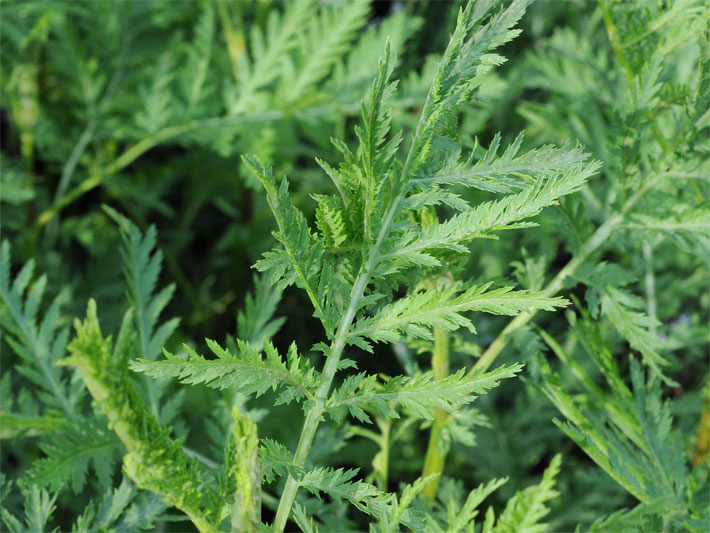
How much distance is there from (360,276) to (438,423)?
296mm

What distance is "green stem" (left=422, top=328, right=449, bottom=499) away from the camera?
76cm

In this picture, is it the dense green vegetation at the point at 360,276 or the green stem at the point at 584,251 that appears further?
the green stem at the point at 584,251

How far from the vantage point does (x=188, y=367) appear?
0.55m

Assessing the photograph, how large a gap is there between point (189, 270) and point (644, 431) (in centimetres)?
135

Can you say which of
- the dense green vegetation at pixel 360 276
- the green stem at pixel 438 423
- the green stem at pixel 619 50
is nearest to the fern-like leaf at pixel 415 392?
the dense green vegetation at pixel 360 276

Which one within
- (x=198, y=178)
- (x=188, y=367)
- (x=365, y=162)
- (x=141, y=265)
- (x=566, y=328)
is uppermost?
(x=365, y=162)

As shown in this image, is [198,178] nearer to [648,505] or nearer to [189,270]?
[189,270]

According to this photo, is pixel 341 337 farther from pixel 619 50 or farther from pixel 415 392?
pixel 619 50

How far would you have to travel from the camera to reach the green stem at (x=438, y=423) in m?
0.76

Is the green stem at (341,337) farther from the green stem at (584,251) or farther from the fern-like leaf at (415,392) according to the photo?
the green stem at (584,251)

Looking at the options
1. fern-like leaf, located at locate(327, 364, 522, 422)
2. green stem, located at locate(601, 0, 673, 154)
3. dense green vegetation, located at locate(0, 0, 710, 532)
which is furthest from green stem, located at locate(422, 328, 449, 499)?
green stem, located at locate(601, 0, 673, 154)

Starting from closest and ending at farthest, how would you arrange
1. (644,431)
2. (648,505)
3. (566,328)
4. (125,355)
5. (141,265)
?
(125,355) → (648,505) → (644,431) → (141,265) → (566,328)

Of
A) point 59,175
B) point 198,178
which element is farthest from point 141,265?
point 59,175

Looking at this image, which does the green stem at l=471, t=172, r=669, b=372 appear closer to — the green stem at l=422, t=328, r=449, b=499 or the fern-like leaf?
the green stem at l=422, t=328, r=449, b=499
